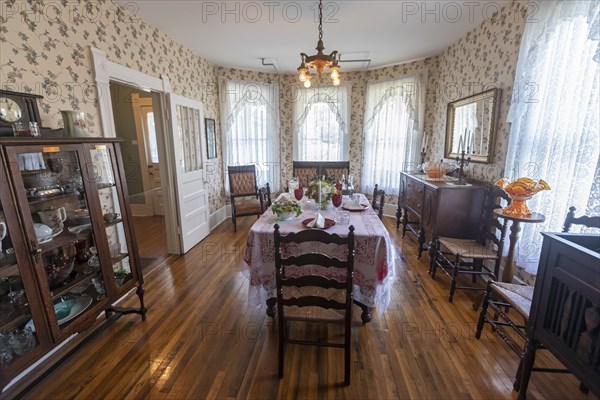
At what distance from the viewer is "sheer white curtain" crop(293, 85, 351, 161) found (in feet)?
16.4

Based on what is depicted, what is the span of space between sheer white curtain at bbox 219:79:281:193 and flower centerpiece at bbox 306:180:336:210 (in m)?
2.70

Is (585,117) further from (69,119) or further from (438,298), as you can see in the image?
(69,119)

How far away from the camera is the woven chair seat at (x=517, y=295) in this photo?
1.65 m

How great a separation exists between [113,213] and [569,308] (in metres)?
2.97

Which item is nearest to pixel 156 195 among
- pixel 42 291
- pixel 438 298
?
pixel 42 291

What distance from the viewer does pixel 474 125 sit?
3145mm

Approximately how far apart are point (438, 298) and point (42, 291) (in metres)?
3.02

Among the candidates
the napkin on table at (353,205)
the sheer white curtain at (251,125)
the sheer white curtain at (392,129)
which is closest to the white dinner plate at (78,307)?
the napkin on table at (353,205)

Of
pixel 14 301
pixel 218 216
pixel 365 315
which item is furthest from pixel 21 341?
pixel 218 216

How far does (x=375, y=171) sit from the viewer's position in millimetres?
5062

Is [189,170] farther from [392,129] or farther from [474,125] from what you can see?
[474,125]

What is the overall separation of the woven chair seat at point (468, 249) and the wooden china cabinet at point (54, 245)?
2845 millimetres

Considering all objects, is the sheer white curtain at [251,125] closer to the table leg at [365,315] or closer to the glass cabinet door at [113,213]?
the glass cabinet door at [113,213]

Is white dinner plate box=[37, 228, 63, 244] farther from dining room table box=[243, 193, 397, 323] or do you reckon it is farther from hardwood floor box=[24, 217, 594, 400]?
dining room table box=[243, 193, 397, 323]
